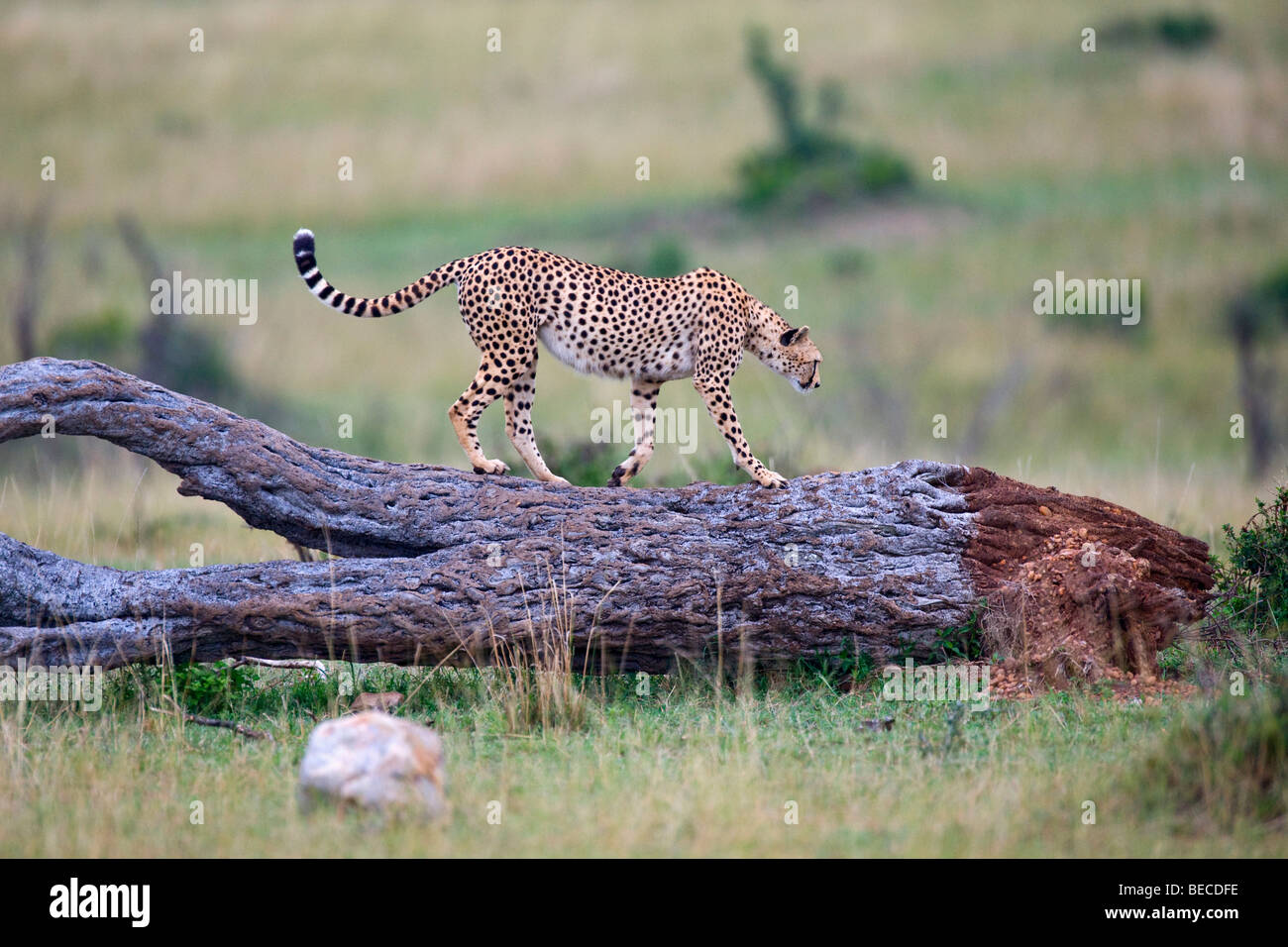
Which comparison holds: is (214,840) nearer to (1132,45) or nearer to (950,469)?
(950,469)

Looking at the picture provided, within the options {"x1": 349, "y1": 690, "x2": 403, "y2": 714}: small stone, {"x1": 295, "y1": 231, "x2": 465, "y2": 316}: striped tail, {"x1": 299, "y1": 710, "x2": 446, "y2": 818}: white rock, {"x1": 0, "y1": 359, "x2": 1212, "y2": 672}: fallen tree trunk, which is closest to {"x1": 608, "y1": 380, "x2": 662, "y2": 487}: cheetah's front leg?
{"x1": 0, "y1": 359, "x2": 1212, "y2": 672}: fallen tree trunk

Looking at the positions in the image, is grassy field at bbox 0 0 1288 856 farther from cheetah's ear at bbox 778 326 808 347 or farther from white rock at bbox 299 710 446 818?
cheetah's ear at bbox 778 326 808 347

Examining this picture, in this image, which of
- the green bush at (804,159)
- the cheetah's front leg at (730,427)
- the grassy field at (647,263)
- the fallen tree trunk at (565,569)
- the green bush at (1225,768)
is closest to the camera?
the green bush at (1225,768)

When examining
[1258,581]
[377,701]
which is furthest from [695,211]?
[377,701]

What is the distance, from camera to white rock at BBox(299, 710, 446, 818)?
5680mm

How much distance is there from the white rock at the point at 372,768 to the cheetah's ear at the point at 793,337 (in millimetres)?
4536

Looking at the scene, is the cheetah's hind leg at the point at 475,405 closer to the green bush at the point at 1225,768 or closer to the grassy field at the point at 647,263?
the grassy field at the point at 647,263

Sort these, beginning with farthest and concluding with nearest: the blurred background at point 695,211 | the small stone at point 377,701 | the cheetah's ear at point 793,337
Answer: the blurred background at point 695,211 < the cheetah's ear at point 793,337 < the small stone at point 377,701

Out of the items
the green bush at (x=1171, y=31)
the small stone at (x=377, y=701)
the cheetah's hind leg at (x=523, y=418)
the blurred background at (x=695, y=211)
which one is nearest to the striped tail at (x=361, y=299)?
the cheetah's hind leg at (x=523, y=418)

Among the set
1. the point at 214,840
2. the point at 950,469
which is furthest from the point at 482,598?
the point at 950,469

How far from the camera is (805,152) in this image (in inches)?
1260

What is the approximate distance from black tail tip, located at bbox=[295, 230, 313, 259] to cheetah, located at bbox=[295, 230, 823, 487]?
173 mm

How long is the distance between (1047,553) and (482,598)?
3.20m

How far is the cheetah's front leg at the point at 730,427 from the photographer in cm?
845
